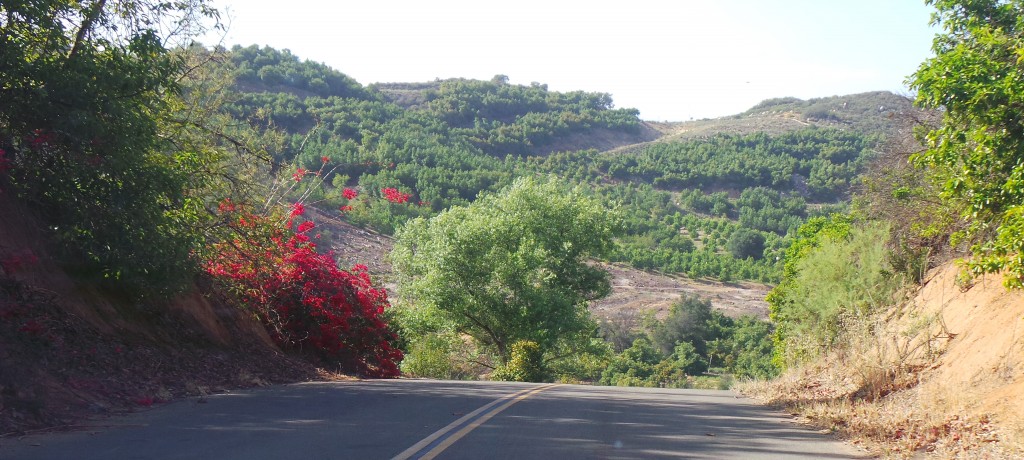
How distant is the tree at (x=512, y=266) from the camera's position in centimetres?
3284

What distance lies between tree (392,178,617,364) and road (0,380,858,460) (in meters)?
18.7

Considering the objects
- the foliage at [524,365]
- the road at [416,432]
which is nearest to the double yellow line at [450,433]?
the road at [416,432]

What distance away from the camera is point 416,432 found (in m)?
9.50

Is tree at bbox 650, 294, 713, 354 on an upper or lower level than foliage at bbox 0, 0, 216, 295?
lower

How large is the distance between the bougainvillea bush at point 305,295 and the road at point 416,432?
3954mm

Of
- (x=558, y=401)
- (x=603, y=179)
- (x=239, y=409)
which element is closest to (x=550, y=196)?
(x=558, y=401)

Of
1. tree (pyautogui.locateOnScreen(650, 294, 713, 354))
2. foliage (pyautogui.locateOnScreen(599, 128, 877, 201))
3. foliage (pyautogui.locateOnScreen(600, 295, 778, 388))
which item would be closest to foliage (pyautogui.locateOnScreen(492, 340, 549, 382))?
foliage (pyautogui.locateOnScreen(600, 295, 778, 388))

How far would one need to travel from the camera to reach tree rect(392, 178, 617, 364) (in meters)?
32.8

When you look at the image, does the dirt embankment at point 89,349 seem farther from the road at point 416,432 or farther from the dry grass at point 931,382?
the dry grass at point 931,382

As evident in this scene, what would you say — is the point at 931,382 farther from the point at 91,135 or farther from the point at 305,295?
the point at 305,295

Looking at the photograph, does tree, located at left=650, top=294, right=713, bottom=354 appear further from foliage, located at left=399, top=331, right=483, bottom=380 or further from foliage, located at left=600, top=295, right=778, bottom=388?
foliage, located at left=399, top=331, right=483, bottom=380

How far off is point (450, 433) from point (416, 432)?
366 mm

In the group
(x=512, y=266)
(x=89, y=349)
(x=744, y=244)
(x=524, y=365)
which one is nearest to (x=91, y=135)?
(x=89, y=349)

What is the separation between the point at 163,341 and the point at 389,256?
70.6 ft
